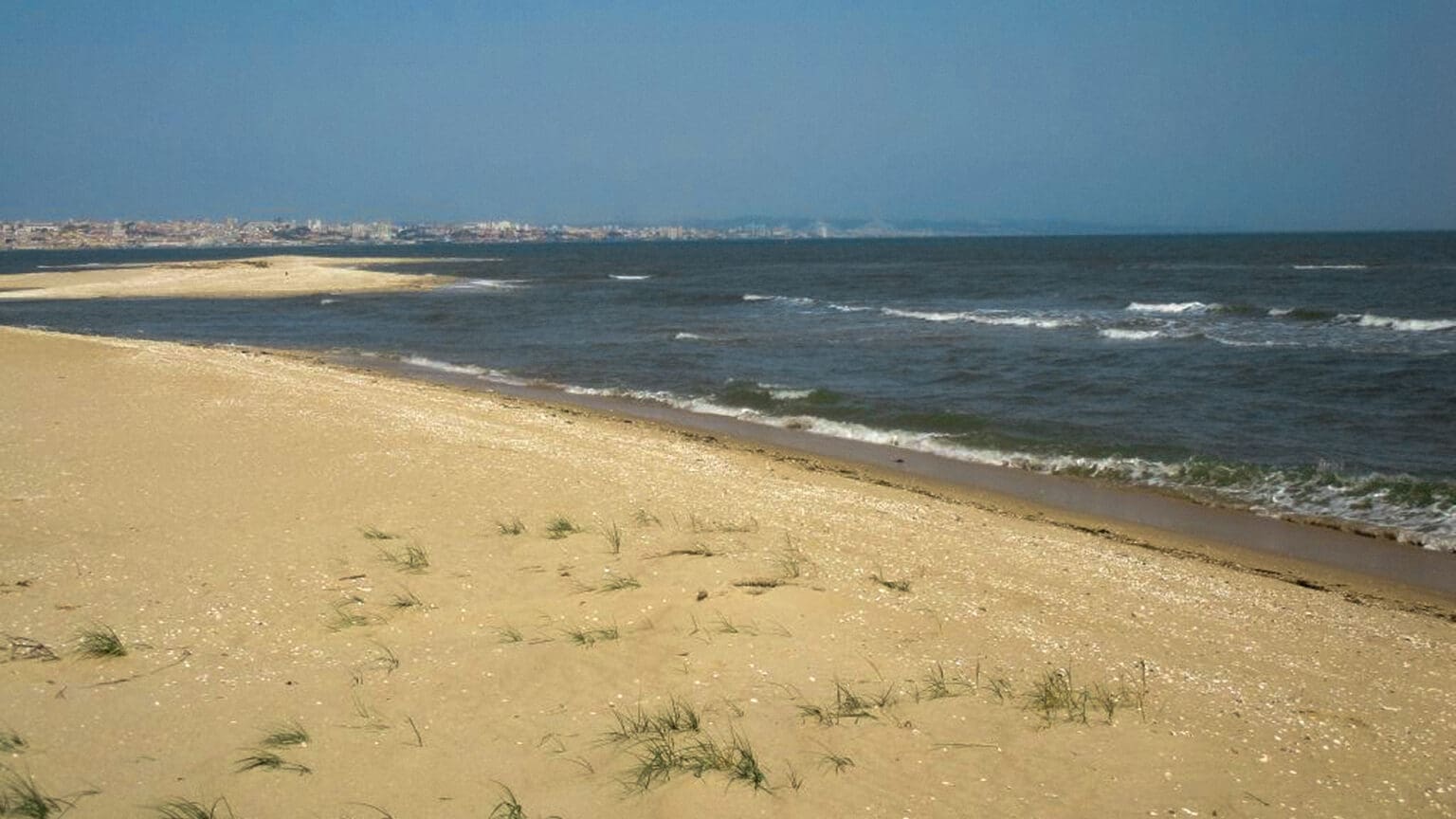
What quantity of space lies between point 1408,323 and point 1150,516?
21.8m

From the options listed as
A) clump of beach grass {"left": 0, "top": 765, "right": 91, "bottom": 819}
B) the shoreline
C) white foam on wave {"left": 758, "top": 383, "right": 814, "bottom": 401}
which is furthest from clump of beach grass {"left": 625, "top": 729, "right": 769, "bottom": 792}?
white foam on wave {"left": 758, "top": 383, "right": 814, "bottom": 401}

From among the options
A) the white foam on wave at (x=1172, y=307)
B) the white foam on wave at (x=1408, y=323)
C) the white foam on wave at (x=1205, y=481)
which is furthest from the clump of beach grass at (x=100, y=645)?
the white foam on wave at (x=1172, y=307)

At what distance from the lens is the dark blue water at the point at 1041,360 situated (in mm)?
12375

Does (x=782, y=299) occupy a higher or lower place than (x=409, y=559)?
lower

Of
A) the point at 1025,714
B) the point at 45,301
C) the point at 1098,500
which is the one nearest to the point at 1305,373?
the point at 1098,500

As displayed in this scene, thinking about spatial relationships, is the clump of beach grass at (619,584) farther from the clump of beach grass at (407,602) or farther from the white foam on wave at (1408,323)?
the white foam on wave at (1408,323)

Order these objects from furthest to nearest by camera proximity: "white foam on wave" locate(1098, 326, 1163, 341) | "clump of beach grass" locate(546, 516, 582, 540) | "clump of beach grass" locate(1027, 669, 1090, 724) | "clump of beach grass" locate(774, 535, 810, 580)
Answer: "white foam on wave" locate(1098, 326, 1163, 341)
"clump of beach grass" locate(546, 516, 582, 540)
"clump of beach grass" locate(774, 535, 810, 580)
"clump of beach grass" locate(1027, 669, 1090, 724)

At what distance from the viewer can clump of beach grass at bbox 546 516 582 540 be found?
24.8 ft

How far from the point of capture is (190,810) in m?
3.87

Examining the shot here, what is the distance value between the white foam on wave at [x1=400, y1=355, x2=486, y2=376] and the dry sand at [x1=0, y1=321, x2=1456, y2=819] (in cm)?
1207

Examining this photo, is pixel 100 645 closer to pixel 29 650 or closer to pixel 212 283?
pixel 29 650

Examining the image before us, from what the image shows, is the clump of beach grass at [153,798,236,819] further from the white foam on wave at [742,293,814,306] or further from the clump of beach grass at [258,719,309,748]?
the white foam on wave at [742,293,814,306]

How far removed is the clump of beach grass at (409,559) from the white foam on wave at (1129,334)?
70.0ft

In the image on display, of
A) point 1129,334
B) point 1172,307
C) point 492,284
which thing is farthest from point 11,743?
point 492,284
